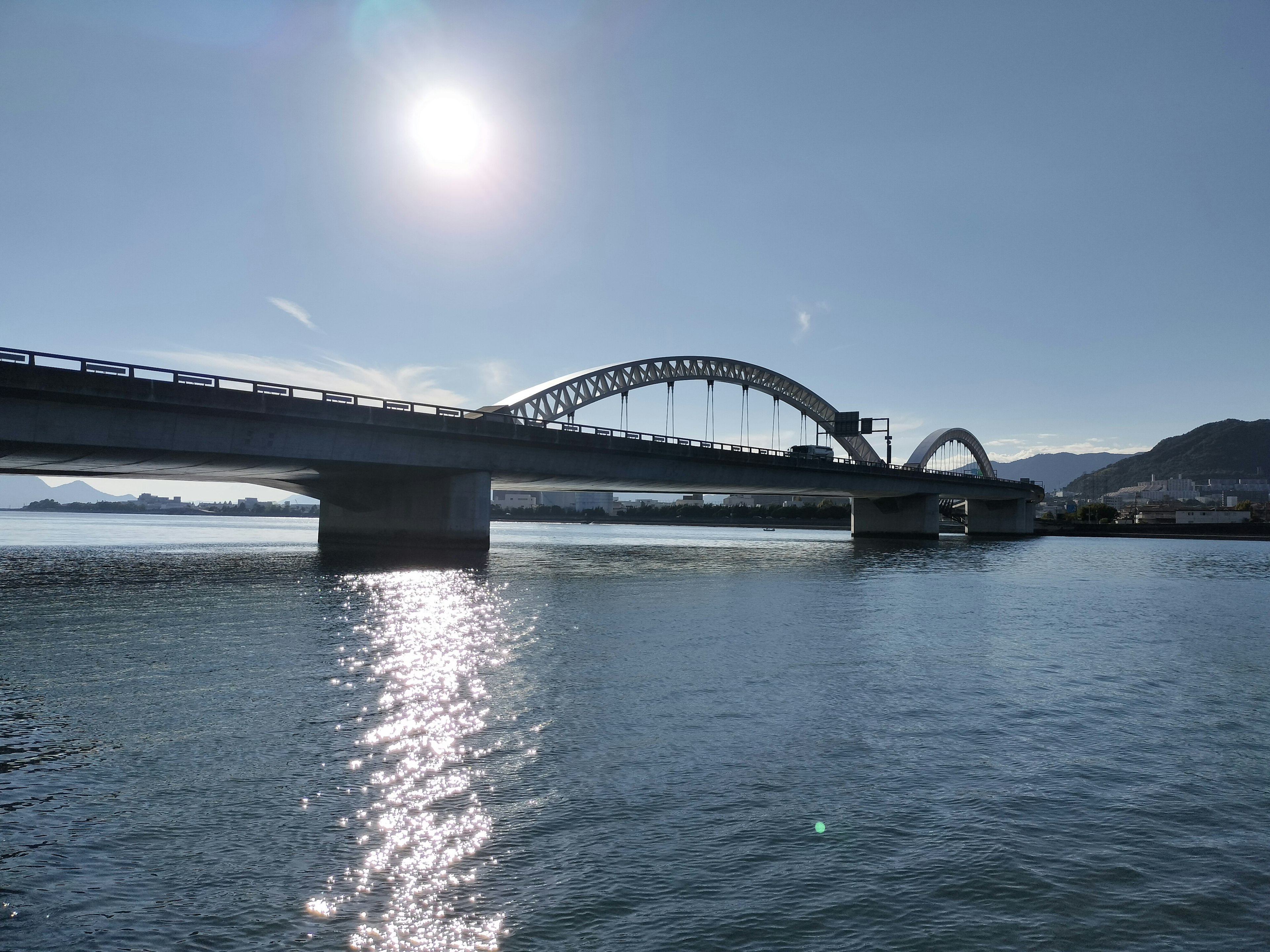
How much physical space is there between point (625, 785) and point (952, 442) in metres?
159

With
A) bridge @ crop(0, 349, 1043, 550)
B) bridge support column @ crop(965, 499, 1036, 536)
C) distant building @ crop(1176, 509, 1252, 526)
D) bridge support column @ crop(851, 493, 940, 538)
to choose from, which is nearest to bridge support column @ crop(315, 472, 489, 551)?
bridge @ crop(0, 349, 1043, 550)

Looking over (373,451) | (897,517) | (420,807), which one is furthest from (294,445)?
(897,517)

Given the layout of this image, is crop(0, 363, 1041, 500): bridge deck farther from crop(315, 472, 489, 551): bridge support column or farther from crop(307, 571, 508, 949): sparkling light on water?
crop(307, 571, 508, 949): sparkling light on water

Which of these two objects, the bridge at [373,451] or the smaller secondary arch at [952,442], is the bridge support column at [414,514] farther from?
the smaller secondary arch at [952,442]

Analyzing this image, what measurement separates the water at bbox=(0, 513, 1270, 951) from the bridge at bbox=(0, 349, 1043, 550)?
16991mm

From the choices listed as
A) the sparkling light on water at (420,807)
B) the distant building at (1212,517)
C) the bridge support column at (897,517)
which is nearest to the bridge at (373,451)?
the bridge support column at (897,517)

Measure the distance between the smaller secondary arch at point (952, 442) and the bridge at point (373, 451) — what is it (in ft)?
122

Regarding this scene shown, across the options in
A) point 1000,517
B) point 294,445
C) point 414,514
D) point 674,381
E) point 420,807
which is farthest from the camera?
point 1000,517

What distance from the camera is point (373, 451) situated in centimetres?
5147

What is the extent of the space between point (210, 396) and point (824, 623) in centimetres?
3423

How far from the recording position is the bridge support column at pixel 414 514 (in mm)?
58250

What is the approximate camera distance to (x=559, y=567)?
5072 centimetres

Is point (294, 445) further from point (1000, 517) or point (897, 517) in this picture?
point (1000, 517)

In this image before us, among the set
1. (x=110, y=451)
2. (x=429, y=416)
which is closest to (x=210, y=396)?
(x=110, y=451)
